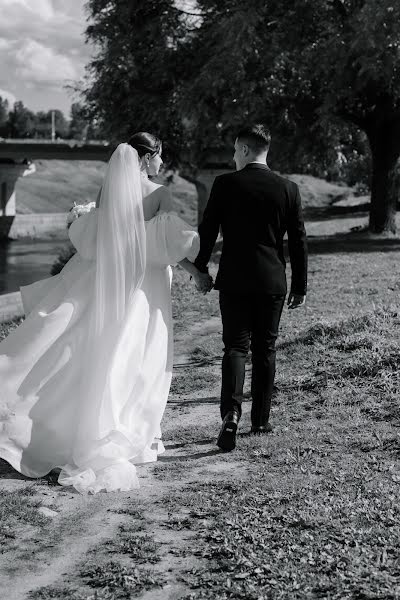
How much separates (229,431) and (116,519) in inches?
51.8

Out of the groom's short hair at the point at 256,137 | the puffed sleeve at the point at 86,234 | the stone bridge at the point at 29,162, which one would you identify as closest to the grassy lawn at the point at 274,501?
the puffed sleeve at the point at 86,234

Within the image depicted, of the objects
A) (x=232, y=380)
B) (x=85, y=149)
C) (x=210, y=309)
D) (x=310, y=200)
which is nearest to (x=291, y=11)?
(x=210, y=309)

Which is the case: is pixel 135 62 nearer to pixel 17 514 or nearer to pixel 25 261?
pixel 17 514

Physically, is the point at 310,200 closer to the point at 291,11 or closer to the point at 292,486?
the point at 291,11

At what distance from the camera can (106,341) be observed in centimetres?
550

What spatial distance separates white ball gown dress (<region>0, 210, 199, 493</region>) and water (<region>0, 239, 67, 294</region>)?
24.6 meters

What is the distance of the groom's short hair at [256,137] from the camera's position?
5.58 metres

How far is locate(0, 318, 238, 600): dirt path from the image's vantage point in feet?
12.4

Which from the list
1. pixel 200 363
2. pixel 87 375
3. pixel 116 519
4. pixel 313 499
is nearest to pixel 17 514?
pixel 116 519

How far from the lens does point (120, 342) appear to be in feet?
17.9

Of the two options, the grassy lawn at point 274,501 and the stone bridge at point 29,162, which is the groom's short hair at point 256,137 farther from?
the stone bridge at point 29,162

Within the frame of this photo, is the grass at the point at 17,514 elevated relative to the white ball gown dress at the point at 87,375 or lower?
lower

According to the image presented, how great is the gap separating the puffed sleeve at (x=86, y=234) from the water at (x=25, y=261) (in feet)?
80.5

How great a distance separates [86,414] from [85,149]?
1912 inches
